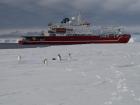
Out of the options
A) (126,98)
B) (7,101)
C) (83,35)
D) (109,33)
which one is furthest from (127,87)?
(109,33)

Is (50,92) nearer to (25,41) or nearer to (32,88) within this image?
(32,88)

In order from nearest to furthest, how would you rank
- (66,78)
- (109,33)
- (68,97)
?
(68,97) → (66,78) → (109,33)

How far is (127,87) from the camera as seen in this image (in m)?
11.0

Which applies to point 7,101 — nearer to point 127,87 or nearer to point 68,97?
point 68,97

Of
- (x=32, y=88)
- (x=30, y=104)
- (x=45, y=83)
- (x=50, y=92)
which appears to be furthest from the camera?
(x=45, y=83)

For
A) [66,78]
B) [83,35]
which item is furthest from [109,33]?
[66,78]

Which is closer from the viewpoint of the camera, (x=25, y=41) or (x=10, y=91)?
(x=10, y=91)

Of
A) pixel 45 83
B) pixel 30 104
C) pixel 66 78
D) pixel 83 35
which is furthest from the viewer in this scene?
pixel 83 35

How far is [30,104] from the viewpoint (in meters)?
8.70

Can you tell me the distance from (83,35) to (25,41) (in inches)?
553

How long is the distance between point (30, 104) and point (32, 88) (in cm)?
254

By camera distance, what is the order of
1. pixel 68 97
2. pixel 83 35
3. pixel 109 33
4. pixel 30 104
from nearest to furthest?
1. pixel 30 104
2. pixel 68 97
3. pixel 83 35
4. pixel 109 33

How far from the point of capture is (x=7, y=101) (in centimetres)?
914

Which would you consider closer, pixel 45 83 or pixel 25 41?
pixel 45 83
